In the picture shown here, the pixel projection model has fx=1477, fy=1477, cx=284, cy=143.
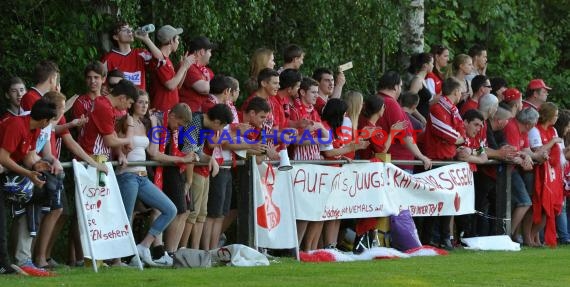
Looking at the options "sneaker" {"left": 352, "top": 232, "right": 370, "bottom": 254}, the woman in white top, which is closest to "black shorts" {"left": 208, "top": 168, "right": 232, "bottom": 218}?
the woman in white top

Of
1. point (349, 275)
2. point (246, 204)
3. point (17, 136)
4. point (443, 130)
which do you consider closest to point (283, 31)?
point (443, 130)

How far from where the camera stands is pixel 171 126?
1683 cm

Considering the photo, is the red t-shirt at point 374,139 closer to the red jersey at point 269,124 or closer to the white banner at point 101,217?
the red jersey at point 269,124

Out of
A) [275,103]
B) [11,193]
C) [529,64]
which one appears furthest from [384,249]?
[529,64]

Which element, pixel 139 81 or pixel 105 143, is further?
pixel 139 81

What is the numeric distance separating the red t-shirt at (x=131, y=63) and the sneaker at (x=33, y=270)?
3.42 m

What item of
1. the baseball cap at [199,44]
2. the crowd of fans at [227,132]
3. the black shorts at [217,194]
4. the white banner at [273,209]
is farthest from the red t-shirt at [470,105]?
the black shorts at [217,194]

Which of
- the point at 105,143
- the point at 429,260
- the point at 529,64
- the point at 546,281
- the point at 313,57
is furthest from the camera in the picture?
the point at 529,64

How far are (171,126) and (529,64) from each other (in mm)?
14590

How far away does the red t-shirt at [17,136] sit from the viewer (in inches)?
587

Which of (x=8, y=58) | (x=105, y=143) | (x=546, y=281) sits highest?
(x=8, y=58)

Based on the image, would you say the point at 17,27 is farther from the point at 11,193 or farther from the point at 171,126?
the point at 11,193

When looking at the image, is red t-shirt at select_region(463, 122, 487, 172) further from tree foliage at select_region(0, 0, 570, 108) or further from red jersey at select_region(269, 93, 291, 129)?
red jersey at select_region(269, 93, 291, 129)

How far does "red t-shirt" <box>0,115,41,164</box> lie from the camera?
587 inches
